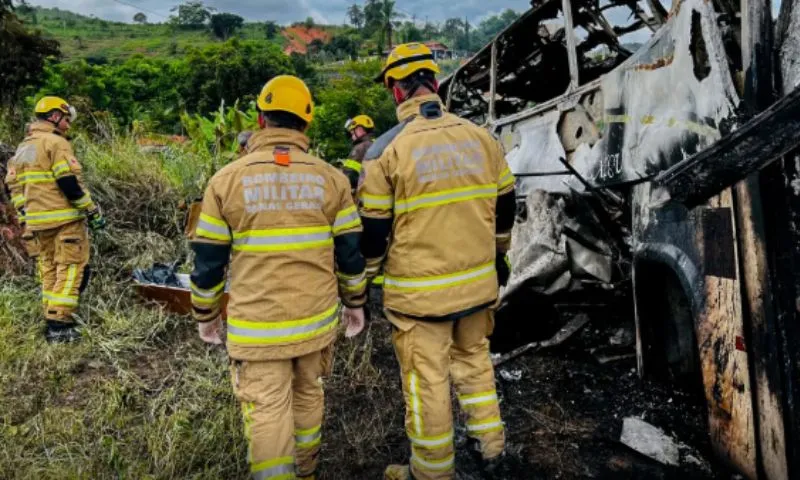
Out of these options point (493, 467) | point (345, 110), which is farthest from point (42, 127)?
point (345, 110)

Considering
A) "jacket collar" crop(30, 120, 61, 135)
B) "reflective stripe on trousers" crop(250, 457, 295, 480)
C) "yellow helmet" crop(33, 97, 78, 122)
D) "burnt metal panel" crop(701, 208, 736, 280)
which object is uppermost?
"yellow helmet" crop(33, 97, 78, 122)

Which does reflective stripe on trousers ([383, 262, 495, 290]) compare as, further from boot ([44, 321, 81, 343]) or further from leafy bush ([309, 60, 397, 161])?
leafy bush ([309, 60, 397, 161])

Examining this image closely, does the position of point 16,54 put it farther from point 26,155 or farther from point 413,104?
point 413,104

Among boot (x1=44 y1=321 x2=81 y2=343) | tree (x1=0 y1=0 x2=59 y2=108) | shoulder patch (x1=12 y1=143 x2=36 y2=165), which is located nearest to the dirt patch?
boot (x1=44 y1=321 x2=81 y2=343)

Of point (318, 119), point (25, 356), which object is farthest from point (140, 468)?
point (318, 119)

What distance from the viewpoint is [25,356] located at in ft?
11.5

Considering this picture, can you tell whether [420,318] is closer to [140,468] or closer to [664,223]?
[664,223]

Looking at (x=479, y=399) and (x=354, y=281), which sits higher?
(x=354, y=281)

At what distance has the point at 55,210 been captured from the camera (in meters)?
3.91

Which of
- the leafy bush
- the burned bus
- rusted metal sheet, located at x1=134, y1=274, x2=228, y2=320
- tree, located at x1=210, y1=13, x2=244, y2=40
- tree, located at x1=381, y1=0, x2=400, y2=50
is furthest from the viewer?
tree, located at x1=210, y1=13, x2=244, y2=40

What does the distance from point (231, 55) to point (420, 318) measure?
29.7 m

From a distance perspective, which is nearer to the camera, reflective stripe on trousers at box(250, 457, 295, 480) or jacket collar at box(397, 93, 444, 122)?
reflective stripe on trousers at box(250, 457, 295, 480)

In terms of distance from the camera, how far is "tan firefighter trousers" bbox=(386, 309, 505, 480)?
7.06ft

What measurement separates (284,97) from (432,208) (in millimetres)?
679
